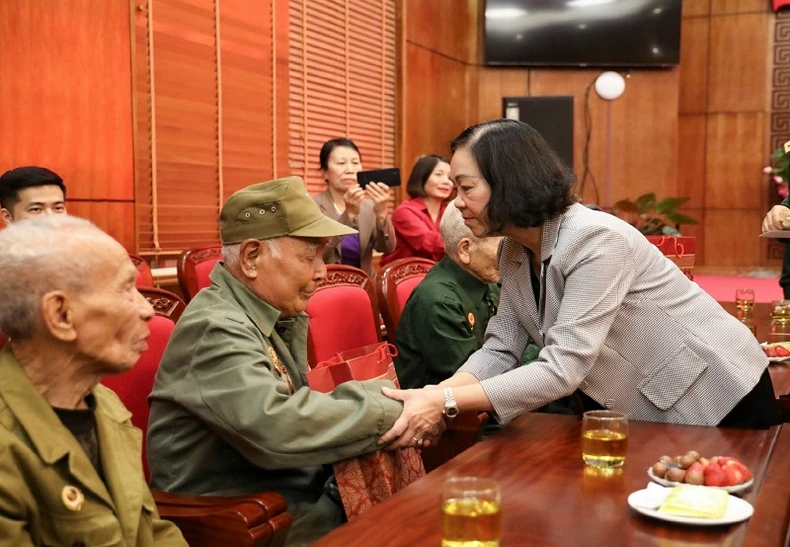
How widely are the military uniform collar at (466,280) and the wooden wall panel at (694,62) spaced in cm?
703

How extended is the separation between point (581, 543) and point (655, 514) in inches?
5.5

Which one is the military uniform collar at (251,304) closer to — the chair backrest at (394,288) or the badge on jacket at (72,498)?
the badge on jacket at (72,498)

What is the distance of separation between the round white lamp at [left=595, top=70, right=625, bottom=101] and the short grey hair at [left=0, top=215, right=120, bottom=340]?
7.54m

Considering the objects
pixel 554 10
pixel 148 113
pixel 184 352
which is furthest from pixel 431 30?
pixel 184 352

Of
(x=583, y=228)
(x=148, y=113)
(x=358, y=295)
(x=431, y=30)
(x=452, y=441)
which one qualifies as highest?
(x=431, y=30)

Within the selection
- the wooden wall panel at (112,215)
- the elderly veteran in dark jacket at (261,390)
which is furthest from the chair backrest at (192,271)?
the elderly veteran in dark jacket at (261,390)

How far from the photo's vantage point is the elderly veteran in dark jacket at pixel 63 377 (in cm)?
125

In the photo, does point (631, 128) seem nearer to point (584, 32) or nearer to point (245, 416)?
point (584, 32)

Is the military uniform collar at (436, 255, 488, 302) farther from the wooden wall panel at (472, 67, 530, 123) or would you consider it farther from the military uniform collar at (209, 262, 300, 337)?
the wooden wall panel at (472, 67, 530, 123)

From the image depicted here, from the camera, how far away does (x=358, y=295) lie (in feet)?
9.89

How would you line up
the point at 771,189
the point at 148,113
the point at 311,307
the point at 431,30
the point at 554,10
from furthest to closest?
the point at 771,189
the point at 554,10
the point at 431,30
the point at 148,113
the point at 311,307

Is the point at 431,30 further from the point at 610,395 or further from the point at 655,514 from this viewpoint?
the point at 655,514

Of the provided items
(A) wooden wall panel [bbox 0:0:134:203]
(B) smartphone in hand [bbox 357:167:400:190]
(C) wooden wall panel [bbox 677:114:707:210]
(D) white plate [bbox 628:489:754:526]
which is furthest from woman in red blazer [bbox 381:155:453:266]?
(C) wooden wall panel [bbox 677:114:707:210]

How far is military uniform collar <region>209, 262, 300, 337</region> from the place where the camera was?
6.23ft
